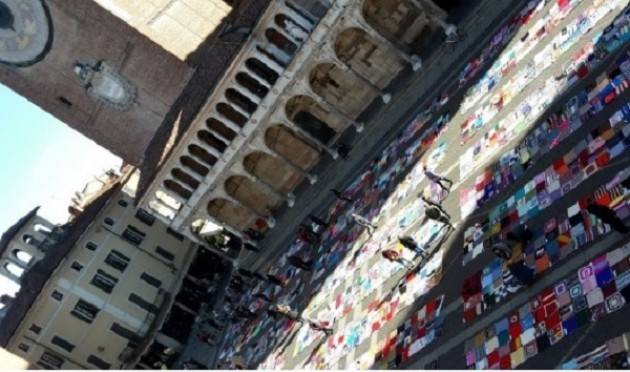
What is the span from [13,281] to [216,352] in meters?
27.1

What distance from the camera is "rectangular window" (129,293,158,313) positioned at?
210 ft

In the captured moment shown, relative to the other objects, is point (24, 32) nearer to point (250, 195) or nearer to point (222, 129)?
point (222, 129)

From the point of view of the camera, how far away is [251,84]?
5075 cm

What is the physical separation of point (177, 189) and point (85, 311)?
44.0 ft

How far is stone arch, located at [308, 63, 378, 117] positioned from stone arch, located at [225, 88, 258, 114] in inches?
175

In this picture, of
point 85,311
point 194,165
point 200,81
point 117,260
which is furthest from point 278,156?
point 85,311

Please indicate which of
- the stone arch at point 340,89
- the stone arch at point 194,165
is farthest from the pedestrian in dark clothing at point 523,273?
the stone arch at point 194,165

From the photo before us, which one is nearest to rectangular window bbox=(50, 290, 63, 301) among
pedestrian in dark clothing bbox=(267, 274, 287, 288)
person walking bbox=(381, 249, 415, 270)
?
pedestrian in dark clothing bbox=(267, 274, 287, 288)

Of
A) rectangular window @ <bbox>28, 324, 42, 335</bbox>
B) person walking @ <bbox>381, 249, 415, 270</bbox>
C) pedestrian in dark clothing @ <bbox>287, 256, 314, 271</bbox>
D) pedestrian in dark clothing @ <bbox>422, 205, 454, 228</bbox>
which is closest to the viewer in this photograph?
pedestrian in dark clothing @ <bbox>422, 205, 454, 228</bbox>

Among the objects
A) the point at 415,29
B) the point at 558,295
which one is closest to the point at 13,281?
the point at 415,29

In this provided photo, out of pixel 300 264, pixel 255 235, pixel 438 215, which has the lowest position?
pixel 438 215

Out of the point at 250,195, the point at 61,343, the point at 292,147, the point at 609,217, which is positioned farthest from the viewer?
the point at 61,343

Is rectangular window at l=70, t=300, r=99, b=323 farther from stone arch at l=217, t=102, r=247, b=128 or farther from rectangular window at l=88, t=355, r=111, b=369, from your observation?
stone arch at l=217, t=102, r=247, b=128

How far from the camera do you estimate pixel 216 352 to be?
173 feet
